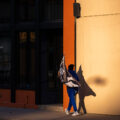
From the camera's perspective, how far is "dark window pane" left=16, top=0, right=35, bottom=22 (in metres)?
16.9

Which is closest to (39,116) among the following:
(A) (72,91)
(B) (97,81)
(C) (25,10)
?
Result: (A) (72,91)

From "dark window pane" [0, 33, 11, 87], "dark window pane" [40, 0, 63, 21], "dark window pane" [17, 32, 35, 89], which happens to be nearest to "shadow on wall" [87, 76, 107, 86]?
"dark window pane" [17, 32, 35, 89]

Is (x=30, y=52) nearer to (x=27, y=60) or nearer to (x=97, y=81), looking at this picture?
(x=27, y=60)

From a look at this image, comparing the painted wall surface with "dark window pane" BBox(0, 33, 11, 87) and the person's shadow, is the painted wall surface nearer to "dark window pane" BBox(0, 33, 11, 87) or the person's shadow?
the person's shadow

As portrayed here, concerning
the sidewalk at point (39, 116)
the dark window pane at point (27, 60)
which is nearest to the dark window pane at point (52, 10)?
the dark window pane at point (27, 60)

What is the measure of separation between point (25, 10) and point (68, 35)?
2.45m

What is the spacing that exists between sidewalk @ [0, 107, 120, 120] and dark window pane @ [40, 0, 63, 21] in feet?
11.8

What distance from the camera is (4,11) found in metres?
17.4

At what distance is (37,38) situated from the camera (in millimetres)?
16547

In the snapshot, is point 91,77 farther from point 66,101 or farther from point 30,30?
point 30,30

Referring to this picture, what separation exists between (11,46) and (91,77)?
3859mm

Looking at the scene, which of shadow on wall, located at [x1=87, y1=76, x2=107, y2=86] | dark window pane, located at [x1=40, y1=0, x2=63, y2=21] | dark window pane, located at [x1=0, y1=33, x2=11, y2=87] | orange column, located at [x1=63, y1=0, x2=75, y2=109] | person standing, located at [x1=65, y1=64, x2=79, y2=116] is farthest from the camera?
dark window pane, located at [x1=0, y1=33, x2=11, y2=87]

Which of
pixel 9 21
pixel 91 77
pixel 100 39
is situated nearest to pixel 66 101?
pixel 91 77

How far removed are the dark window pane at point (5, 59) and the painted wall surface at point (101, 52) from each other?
338 centimetres
